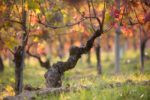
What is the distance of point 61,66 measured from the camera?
1647 centimetres

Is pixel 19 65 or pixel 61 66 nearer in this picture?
pixel 61 66

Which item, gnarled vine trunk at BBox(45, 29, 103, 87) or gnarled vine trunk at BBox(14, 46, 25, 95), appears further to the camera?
gnarled vine trunk at BBox(14, 46, 25, 95)

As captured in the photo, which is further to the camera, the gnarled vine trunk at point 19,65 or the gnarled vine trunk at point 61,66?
the gnarled vine trunk at point 19,65

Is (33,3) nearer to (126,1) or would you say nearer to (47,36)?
(126,1)

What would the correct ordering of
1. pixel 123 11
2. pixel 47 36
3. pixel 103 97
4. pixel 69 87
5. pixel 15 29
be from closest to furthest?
pixel 103 97
pixel 69 87
pixel 123 11
pixel 15 29
pixel 47 36

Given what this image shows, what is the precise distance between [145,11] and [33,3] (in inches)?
190

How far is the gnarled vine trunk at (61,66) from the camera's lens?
16062 millimetres

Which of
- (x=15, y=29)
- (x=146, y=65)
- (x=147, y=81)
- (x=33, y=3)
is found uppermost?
(x=33, y=3)

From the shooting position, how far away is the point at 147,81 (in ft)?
49.3

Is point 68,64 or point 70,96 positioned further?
point 68,64

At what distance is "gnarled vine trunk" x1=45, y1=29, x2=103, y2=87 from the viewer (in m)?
16.1

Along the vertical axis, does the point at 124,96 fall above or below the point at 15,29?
below

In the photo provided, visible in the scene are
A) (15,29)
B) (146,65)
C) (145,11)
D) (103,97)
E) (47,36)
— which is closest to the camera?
(103,97)

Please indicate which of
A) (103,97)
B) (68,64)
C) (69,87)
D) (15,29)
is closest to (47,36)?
(15,29)
